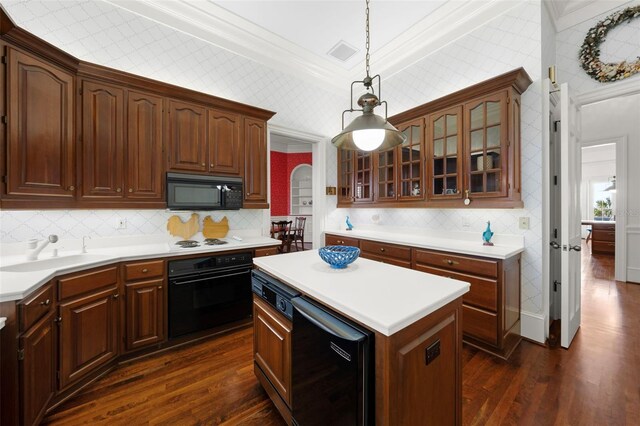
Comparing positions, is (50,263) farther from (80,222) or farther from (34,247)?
(80,222)

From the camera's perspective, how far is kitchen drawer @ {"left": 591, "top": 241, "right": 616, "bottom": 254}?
6.05 meters

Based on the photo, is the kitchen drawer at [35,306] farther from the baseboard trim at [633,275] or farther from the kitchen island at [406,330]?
the baseboard trim at [633,275]

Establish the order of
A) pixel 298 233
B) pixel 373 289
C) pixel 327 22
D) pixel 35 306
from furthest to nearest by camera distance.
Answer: pixel 298 233, pixel 327 22, pixel 35 306, pixel 373 289

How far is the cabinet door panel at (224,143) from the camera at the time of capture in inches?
110

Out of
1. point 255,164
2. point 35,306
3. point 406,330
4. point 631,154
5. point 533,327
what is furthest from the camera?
point 631,154

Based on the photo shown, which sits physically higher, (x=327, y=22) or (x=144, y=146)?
(x=327, y=22)

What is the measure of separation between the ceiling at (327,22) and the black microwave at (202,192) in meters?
1.74

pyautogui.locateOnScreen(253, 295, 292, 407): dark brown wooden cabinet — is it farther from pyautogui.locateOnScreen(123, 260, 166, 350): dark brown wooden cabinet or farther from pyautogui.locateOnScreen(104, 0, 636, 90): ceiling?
pyautogui.locateOnScreen(104, 0, 636, 90): ceiling

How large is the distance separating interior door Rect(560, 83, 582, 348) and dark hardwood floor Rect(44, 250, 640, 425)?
0.97ft

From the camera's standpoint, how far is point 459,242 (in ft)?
9.20

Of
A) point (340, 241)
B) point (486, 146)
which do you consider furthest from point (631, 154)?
point (340, 241)

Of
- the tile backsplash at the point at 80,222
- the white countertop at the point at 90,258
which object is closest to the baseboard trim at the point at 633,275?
the white countertop at the point at 90,258

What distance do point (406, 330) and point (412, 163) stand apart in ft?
8.47

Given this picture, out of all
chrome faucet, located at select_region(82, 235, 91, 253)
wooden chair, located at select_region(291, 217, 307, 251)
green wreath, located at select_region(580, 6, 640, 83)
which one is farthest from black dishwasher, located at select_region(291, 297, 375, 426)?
wooden chair, located at select_region(291, 217, 307, 251)
